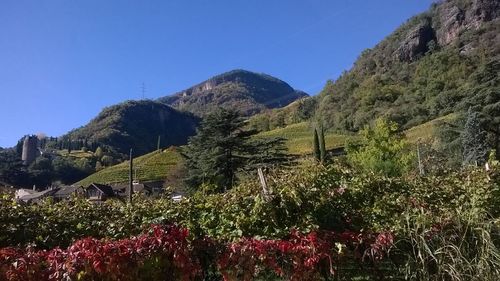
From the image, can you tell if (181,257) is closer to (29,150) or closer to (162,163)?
(162,163)

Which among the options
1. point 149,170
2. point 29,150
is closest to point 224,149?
point 149,170

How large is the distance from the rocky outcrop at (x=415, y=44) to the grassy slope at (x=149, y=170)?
212 feet

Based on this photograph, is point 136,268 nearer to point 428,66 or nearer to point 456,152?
point 456,152

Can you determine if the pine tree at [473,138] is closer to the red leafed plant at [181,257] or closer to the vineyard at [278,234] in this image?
the vineyard at [278,234]

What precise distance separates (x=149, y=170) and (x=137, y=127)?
223ft

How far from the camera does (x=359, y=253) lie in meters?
4.35

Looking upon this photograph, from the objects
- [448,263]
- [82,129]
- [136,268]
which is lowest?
[448,263]

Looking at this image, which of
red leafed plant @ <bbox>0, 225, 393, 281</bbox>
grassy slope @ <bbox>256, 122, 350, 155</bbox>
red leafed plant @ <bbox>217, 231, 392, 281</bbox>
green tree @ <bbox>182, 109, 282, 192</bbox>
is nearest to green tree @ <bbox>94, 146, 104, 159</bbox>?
grassy slope @ <bbox>256, 122, 350, 155</bbox>

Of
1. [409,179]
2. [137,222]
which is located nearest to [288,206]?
[137,222]

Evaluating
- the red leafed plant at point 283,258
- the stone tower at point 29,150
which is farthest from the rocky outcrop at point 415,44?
the red leafed plant at point 283,258

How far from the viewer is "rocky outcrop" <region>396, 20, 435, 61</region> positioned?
113 m

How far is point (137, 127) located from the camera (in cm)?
13612

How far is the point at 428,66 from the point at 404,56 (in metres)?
24.4

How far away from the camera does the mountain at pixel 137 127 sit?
123 metres
